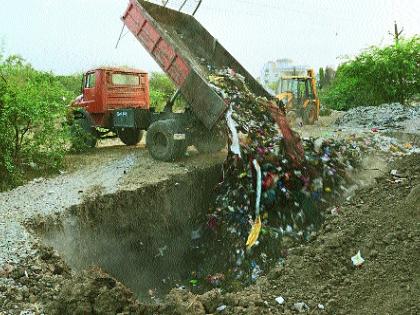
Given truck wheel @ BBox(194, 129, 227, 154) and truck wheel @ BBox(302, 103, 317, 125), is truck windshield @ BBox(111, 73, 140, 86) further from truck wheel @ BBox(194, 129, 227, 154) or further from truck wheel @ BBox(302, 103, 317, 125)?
truck wheel @ BBox(302, 103, 317, 125)

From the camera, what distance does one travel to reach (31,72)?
773cm

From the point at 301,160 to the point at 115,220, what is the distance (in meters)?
2.87

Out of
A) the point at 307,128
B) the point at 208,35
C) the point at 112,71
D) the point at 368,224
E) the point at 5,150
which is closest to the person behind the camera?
the point at 368,224

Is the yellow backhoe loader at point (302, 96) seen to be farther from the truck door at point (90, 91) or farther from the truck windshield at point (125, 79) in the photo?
the truck door at point (90, 91)

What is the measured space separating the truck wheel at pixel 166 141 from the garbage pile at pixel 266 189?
4.01 feet

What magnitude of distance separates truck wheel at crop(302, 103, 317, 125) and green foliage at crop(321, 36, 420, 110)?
3138mm

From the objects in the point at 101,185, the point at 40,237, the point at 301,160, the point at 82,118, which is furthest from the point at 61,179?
the point at 301,160

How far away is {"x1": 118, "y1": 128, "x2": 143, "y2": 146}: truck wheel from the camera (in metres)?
9.96

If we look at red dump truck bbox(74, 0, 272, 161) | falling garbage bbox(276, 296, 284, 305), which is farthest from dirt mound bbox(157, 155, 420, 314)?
red dump truck bbox(74, 0, 272, 161)

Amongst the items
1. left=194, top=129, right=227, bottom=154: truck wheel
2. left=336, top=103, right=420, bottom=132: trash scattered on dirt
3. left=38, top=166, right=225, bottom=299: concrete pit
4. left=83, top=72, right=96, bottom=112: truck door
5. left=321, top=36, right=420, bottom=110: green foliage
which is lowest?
left=38, top=166, right=225, bottom=299: concrete pit

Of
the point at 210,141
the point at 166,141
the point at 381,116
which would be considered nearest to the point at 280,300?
the point at 166,141

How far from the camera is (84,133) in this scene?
30.5 feet

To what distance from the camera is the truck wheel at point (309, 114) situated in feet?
44.2

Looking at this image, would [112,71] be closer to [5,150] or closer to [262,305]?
[5,150]
